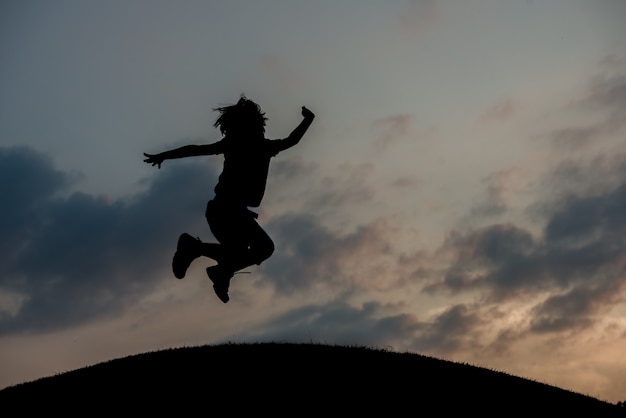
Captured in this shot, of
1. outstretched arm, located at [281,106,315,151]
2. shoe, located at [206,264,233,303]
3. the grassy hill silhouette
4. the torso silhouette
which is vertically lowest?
the grassy hill silhouette

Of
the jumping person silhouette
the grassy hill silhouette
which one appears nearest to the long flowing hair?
the jumping person silhouette

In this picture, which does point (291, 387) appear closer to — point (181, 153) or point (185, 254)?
point (185, 254)

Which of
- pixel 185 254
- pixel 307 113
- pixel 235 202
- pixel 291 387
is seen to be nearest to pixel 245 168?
pixel 235 202

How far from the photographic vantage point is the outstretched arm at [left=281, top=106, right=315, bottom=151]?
49.6 feet

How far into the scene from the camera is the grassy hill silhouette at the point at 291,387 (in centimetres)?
1509

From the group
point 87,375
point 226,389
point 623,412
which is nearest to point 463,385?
point 623,412

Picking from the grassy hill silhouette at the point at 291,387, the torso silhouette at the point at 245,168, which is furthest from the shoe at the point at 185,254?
the grassy hill silhouette at the point at 291,387

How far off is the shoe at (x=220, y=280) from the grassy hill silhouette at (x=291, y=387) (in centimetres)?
193

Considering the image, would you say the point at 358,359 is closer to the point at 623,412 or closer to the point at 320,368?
the point at 320,368

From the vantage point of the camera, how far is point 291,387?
1577 centimetres

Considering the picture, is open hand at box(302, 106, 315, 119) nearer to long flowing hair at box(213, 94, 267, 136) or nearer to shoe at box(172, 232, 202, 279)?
long flowing hair at box(213, 94, 267, 136)

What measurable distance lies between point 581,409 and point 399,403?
187 inches

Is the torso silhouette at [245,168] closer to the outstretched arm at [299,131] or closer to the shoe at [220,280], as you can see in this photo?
the outstretched arm at [299,131]

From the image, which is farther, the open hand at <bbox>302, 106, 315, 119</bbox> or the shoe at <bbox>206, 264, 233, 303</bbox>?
the open hand at <bbox>302, 106, 315, 119</bbox>
